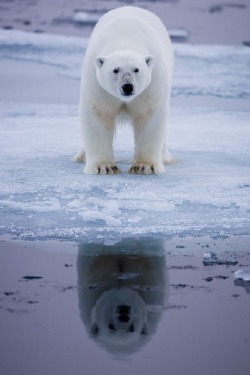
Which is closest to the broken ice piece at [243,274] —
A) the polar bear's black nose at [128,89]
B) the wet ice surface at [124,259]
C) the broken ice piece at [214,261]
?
the wet ice surface at [124,259]

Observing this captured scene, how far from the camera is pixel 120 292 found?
341 centimetres

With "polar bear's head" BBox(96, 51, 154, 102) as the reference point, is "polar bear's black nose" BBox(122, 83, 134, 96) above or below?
below

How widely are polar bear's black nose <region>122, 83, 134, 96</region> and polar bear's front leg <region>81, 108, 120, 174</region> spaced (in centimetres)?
49

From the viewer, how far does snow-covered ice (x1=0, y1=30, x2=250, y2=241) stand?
14.8ft

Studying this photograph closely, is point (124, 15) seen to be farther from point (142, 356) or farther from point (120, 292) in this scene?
point (142, 356)

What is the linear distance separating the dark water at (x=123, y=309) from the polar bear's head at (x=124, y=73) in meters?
1.46

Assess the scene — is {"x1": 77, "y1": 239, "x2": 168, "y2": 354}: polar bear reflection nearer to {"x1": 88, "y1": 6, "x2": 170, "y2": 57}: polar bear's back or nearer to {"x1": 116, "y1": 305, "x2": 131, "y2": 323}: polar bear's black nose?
{"x1": 116, "y1": 305, "x2": 131, "y2": 323}: polar bear's black nose

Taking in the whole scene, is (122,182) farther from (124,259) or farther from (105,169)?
(124,259)

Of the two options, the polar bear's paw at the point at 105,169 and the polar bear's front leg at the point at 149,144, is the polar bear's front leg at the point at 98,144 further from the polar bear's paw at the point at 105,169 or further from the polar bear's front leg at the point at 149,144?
the polar bear's front leg at the point at 149,144

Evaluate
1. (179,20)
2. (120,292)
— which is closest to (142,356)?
(120,292)

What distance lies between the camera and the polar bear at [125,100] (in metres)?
5.75

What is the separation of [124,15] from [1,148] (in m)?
1.57

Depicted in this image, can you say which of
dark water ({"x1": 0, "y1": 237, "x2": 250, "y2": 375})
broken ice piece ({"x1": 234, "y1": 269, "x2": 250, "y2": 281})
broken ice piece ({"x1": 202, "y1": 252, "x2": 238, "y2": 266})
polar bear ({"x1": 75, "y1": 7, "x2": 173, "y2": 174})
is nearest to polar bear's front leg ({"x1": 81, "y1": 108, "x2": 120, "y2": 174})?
polar bear ({"x1": 75, "y1": 7, "x2": 173, "y2": 174})

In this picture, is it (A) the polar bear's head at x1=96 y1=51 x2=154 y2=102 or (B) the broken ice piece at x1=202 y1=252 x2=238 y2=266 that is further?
(A) the polar bear's head at x1=96 y1=51 x2=154 y2=102
